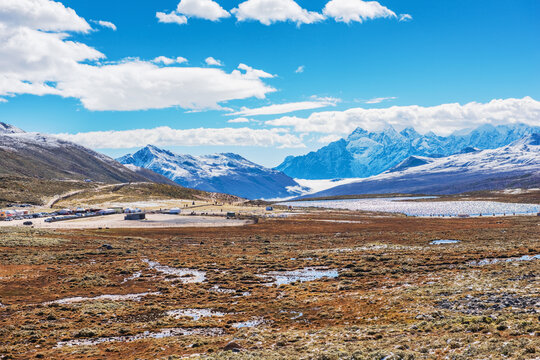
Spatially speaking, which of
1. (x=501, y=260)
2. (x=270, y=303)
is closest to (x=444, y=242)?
(x=501, y=260)

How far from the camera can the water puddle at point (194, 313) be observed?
→ 33.9 m

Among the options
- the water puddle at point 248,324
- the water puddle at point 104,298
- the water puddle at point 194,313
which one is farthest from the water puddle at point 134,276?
the water puddle at point 248,324

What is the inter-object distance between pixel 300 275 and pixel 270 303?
1381 centimetres

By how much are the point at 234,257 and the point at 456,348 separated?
4533 cm

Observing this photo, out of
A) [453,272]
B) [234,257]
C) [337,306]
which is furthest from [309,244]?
[337,306]

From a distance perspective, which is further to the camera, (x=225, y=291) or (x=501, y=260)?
(x=501, y=260)

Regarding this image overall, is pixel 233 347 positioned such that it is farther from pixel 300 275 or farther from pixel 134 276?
pixel 134 276

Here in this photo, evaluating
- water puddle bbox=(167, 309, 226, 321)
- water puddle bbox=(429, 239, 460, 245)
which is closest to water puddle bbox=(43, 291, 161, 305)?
water puddle bbox=(167, 309, 226, 321)

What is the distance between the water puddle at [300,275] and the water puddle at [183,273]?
8.31 m

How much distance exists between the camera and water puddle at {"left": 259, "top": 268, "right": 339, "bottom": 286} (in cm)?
4766

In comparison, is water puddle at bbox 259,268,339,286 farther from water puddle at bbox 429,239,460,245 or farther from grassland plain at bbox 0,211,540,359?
water puddle at bbox 429,239,460,245

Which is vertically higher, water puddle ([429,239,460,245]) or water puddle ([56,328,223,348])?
water puddle ([56,328,223,348])

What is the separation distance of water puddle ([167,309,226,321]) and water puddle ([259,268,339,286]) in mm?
11963

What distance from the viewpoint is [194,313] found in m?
35.0
